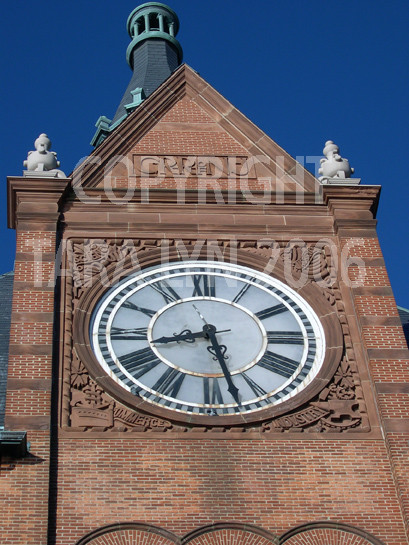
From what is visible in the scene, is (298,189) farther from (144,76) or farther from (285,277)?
(144,76)

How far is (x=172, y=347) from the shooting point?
17.0 m

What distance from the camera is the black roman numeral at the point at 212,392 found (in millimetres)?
16219

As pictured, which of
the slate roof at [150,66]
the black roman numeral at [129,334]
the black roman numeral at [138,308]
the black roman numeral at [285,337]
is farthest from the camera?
the slate roof at [150,66]

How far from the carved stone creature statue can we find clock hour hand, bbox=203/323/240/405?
147 inches

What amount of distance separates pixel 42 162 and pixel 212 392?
4.98 metres

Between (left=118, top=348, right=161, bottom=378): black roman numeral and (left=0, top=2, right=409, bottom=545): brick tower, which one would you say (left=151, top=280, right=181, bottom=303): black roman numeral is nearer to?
(left=0, top=2, right=409, bottom=545): brick tower

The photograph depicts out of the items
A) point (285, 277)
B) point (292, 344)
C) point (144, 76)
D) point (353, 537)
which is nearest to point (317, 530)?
point (353, 537)

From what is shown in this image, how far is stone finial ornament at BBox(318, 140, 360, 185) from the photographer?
64.4 ft

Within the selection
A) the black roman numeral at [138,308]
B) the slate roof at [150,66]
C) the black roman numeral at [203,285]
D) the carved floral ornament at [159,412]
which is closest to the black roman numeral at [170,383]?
the carved floral ornament at [159,412]

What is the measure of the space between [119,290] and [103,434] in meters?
2.68

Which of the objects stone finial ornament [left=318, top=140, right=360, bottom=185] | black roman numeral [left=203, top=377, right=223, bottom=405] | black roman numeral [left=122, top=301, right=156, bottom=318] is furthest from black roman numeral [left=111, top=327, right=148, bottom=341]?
stone finial ornament [left=318, top=140, right=360, bottom=185]

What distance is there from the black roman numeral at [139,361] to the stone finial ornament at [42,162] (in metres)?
3.50

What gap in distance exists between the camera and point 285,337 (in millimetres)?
17266

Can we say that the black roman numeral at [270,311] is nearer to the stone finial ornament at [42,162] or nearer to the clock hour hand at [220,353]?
the clock hour hand at [220,353]
